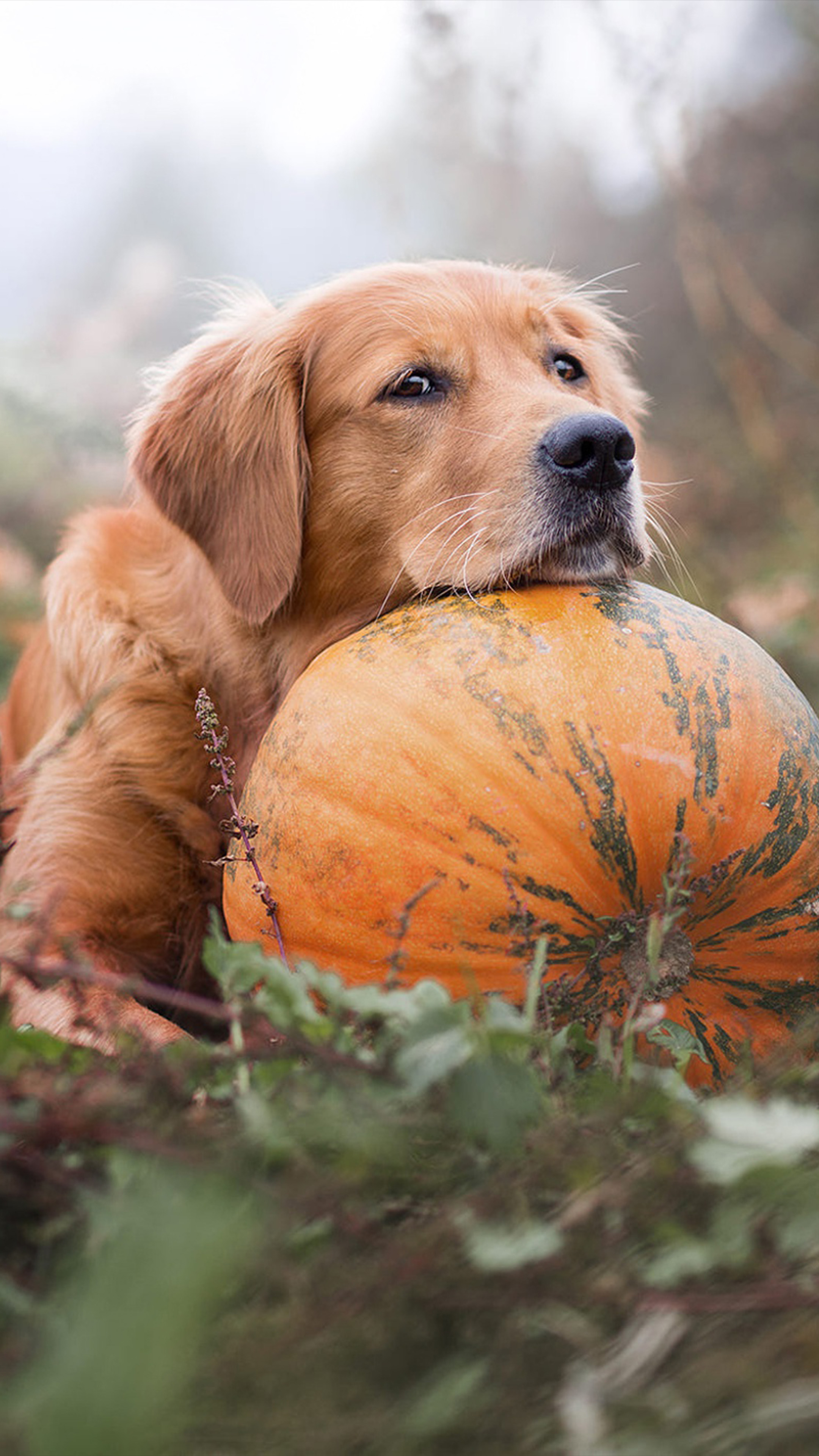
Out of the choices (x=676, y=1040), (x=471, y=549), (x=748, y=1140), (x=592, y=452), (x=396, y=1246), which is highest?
(x=592, y=452)

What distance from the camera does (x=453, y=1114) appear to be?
1127 millimetres

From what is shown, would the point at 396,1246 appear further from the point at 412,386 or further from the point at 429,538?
the point at 412,386

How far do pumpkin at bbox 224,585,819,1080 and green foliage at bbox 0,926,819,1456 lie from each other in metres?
0.37

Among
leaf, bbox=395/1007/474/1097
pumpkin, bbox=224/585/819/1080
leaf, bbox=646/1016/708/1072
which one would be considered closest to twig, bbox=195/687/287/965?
pumpkin, bbox=224/585/819/1080

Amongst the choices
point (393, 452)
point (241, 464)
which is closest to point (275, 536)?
point (241, 464)

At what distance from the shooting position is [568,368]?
292 cm

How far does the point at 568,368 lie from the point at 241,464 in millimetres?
889

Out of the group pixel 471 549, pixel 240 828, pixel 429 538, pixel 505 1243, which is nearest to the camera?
pixel 505 1243

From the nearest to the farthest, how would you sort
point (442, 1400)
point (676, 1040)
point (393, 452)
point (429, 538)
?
point (442, 1400), point (676, 1040), point (429, 538), point (393, 452)

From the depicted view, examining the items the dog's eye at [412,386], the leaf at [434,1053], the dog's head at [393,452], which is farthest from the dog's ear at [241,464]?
the leaf at [434,1053]

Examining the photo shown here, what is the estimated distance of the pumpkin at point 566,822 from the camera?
1721mm

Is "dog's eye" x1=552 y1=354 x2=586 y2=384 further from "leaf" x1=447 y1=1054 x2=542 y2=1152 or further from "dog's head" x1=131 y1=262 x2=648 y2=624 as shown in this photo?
"leaf" x1=447 y1=1054 x2=542 y2=1152

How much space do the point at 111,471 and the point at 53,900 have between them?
807 centimetres

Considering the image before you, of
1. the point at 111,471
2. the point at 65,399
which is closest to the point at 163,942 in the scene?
the point at 111,471
